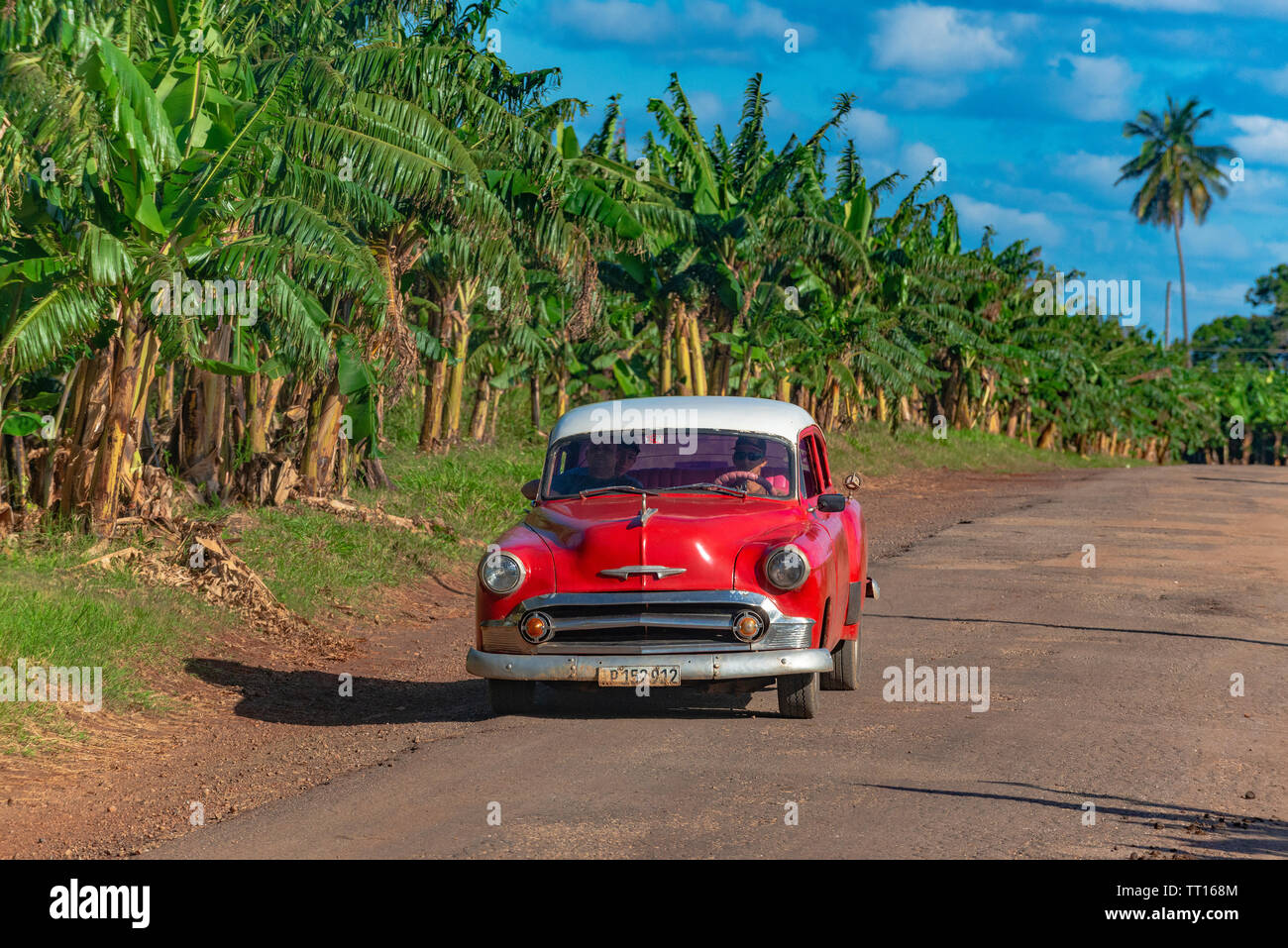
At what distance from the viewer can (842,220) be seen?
32.2m

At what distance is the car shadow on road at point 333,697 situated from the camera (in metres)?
9.05

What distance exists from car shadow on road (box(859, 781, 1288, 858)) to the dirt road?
0.05ft

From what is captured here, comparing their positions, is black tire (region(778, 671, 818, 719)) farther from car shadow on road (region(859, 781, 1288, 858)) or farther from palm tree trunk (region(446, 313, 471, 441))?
palm tree trunk (region(446, 313, 471, 441))

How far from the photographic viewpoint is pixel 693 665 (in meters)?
7.72

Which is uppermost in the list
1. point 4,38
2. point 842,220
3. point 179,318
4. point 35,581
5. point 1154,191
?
point 1154,191

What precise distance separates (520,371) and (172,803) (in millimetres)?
21031

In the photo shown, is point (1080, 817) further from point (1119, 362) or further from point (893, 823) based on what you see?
Result: point (1119, 362)

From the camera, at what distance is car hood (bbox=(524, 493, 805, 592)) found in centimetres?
787

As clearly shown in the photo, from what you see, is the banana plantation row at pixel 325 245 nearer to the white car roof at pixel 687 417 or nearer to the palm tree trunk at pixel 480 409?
the palm tree trunk at pixel 480 409

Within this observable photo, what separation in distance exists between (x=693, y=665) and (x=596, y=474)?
193 cm

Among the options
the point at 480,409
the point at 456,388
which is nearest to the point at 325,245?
the point at 456,388

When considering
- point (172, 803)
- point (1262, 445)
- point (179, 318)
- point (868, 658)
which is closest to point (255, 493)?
point (179, 318)

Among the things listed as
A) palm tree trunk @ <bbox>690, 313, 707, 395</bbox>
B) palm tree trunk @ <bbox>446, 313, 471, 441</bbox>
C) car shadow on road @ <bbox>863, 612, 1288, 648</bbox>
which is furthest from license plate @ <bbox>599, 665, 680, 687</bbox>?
palm tree trunk @ <bbox>690, 313, 707, 395</bbox>

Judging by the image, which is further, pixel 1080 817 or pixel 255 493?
pixel 255 493
